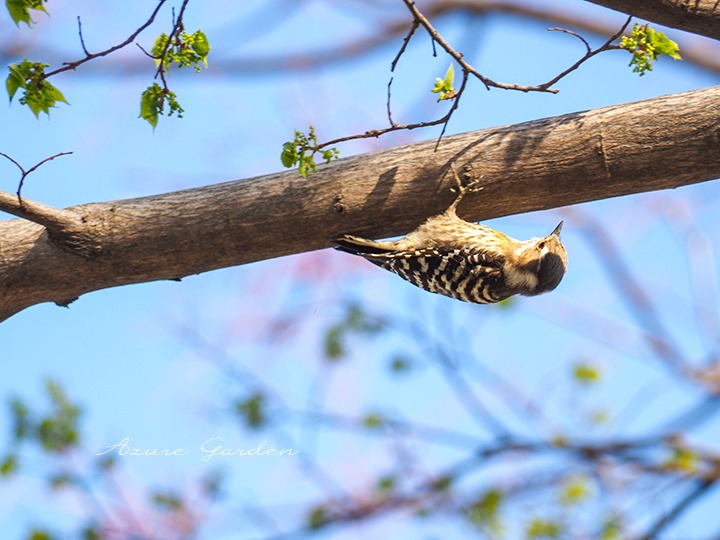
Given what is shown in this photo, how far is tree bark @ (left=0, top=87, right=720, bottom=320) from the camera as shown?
3979 millimetres

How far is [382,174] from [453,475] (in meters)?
4.04

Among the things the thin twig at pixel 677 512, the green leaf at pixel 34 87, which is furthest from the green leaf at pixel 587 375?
the green leaf at pixel 34 87

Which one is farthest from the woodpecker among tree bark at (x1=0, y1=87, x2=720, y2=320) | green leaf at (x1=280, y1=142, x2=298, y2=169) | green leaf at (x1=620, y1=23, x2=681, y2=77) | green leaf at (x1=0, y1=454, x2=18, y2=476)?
green leaf at (x1=0, y1=454, x2=18, y2=476)

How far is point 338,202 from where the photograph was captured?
13.6ft

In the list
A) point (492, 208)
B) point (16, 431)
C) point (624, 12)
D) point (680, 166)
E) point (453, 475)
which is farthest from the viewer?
point (453, 475)

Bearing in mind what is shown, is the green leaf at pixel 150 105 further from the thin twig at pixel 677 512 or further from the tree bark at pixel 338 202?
the thin twig at pixel 677 512

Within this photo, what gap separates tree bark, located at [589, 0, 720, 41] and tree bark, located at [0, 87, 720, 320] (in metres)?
0.35

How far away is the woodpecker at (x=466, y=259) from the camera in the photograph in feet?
14.5

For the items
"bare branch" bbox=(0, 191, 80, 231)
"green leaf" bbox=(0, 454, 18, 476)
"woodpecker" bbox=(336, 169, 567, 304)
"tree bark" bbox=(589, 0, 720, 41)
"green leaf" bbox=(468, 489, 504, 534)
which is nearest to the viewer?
"tree bark" bbox=(589, 0, 720, 41)

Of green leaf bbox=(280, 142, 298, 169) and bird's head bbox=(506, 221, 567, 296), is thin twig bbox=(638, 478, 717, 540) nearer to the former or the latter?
bird's head bbox=(506, 221, 567, 296)

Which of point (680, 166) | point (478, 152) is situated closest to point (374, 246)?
point (478, 152)

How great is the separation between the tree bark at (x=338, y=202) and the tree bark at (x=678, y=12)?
1.16 feet

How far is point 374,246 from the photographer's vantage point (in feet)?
14.6

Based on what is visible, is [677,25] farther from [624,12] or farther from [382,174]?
[382,174]
